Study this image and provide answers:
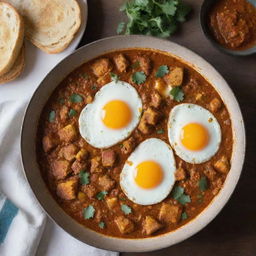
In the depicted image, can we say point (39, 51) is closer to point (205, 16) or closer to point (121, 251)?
point (205, 16)

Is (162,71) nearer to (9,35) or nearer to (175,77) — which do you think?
(175,77)

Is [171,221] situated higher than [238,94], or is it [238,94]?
[238,94]

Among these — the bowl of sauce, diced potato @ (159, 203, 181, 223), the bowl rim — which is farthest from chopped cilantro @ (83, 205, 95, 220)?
the bowl of sauce

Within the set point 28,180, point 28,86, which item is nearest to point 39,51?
point 28,86

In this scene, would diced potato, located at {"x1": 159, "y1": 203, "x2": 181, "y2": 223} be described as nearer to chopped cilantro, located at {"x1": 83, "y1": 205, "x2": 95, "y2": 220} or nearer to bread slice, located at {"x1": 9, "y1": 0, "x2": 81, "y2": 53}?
chopped cilantro, located at {"x1": 83, "y1": 205, "x2": 95, "y2": 220}

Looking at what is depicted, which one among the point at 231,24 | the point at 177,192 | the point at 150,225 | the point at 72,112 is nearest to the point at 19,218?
the point at 72,112

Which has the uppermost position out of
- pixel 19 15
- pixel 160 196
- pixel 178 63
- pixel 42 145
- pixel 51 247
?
pixel 19 15

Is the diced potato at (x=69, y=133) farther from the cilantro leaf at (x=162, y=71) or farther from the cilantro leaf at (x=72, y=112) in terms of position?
the cilantro leaf at (x=162, y=71)
